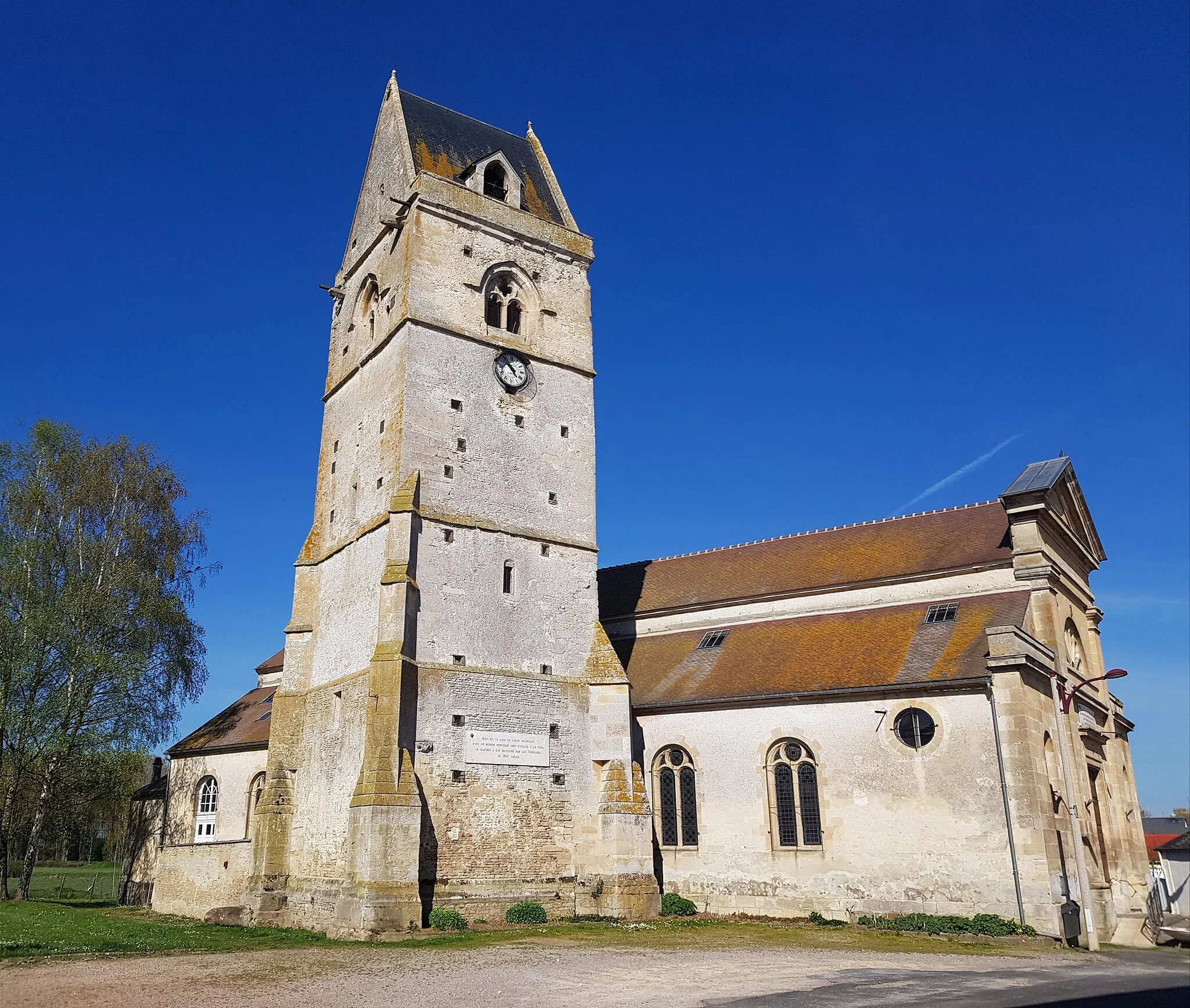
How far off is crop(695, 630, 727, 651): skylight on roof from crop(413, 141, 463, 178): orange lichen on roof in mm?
15724

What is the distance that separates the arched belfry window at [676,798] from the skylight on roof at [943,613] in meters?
7.44

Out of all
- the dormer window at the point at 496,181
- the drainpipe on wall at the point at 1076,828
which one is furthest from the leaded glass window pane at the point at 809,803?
the dormer window at the point at 496,181

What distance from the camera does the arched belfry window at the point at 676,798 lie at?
25.3m

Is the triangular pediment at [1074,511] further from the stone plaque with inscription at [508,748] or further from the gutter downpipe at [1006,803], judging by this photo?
the stone plaque with inscription at [508,748]

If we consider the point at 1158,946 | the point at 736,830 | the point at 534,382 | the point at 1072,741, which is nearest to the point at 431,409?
the point at 534,382

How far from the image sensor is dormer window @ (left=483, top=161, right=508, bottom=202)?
29672 mm

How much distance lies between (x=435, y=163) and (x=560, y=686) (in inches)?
624

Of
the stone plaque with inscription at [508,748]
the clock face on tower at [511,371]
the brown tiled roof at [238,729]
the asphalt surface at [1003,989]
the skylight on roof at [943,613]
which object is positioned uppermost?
the clock face on tower at [511,371]

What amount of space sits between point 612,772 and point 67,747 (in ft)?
50.5

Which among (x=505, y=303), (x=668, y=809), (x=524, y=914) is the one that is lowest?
(x=524, y=914)

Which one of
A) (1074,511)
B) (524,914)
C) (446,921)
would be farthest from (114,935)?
(1074,511)

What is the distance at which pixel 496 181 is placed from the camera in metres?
30.0

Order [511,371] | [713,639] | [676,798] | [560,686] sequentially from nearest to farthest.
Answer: [560,686], [676,798], [511,371], [713,639]

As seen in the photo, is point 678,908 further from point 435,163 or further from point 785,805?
point 435,163
